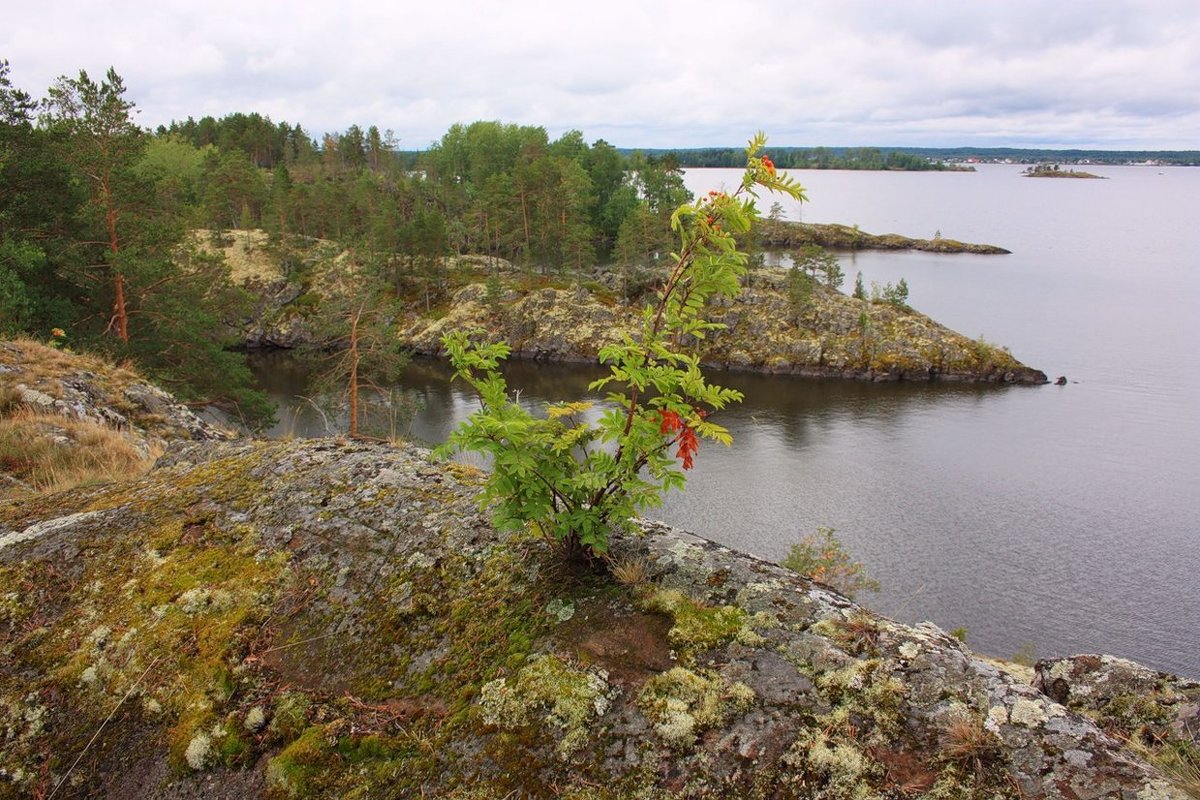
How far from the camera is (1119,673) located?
475cm

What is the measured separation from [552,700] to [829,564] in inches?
963

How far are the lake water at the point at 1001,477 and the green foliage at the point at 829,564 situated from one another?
1.84 meters

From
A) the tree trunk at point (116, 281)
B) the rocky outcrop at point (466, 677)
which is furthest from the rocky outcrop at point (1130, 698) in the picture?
the tree trunk at point (116, 281)

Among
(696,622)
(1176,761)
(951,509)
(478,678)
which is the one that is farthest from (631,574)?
(951,509)

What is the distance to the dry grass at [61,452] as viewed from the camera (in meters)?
8.31

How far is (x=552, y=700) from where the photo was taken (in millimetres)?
3973

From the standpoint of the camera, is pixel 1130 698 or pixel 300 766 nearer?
pixel 300 766

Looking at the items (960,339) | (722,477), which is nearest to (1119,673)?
(722,477)

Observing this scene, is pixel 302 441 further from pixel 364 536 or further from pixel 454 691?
pixel 454 691

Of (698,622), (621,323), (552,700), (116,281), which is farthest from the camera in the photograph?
(621,323)

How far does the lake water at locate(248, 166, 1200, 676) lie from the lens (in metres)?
27.3

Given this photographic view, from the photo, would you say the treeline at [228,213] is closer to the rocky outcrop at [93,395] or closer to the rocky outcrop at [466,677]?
the rocky outcrop at [93,395]

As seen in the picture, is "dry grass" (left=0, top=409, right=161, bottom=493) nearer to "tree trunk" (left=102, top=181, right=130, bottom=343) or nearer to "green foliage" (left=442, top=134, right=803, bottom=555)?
"green foliage" (left=442, top=134, right=803, bottom=555)

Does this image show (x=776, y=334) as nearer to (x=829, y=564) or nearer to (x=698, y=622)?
(x=829, y=564)
